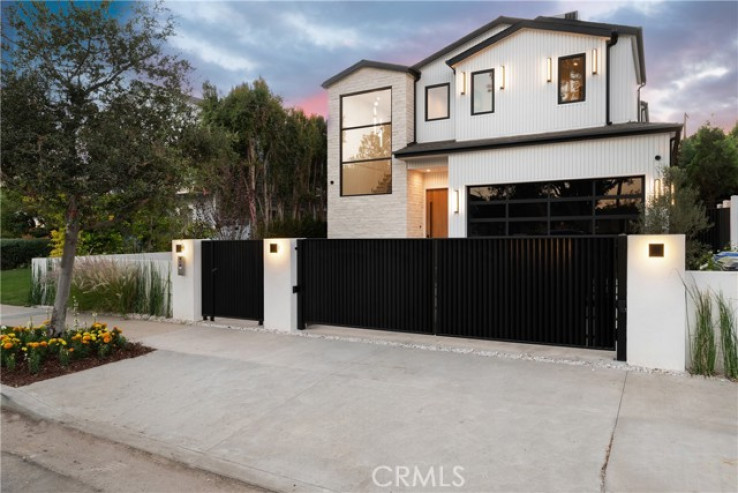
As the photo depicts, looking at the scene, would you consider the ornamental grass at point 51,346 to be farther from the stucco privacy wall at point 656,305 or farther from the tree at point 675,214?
the tree at point 675,214

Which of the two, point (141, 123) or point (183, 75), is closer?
point (141, 123)

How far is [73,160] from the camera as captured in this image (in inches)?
240

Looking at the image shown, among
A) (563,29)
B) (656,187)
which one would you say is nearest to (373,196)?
(563,29)

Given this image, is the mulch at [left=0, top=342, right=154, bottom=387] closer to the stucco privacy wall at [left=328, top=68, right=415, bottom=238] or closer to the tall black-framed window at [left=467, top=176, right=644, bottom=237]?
the stucco privacy wall at [left=328, top=68, right=415, bottom=238]

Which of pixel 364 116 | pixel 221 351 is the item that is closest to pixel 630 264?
pixel 221 351

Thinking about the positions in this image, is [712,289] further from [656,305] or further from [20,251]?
[20,251]

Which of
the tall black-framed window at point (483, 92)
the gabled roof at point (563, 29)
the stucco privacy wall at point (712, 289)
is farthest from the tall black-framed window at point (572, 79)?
the stucco privacy wall at point (712, 289)

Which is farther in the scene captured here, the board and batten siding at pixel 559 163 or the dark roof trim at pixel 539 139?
the board and batten siding at pixel 559 163

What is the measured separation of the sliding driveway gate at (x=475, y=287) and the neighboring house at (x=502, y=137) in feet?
22.1

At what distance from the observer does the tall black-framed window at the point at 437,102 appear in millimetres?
15414

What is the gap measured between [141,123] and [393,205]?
9716mm

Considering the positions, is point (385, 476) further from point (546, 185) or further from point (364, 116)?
point (364, 116)

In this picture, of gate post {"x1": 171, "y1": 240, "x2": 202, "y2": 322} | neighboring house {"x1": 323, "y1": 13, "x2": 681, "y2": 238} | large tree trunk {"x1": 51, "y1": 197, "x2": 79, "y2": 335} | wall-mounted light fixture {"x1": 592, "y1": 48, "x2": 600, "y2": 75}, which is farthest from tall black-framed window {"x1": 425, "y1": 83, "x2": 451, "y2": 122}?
large tree trunk {"x1": 51, "y1": 197, "x2": 79, "y2": 335}

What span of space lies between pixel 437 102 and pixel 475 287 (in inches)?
397
